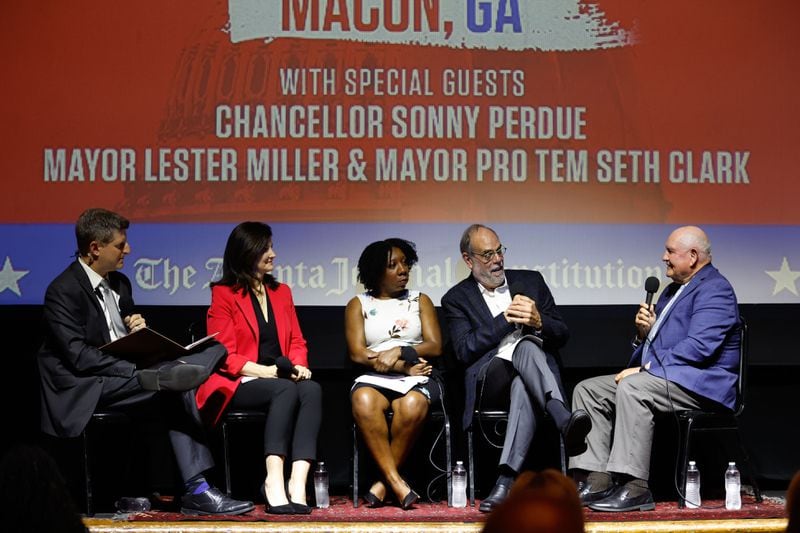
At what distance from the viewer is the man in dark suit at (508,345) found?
428 centimetres

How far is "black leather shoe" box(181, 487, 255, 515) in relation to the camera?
163 inches

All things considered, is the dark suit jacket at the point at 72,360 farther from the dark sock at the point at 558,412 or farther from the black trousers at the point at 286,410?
the dark sock at the point at 558,412

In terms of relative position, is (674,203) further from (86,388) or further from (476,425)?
(86,388)

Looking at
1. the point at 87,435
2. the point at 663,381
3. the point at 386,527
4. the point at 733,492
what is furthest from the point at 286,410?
the point at 733,492

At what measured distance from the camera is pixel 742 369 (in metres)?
4.44

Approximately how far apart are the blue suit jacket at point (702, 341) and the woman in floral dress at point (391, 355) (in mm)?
954

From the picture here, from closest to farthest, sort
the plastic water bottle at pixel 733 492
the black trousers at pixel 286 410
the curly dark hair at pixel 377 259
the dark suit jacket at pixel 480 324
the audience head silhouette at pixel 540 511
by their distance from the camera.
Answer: the audience head silhouette at pixel 540 511 → the black trousers at pixel 286 410 → the plastic water bottle at pixel 733 492 → the dark suit jacket at pixel 480 324 → the curly dark hair at pixel 377 259

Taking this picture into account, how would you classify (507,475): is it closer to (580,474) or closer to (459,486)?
(459,486)

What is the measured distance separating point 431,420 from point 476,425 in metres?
0.19

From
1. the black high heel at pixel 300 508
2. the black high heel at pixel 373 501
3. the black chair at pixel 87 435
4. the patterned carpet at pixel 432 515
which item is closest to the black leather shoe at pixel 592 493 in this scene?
the patterned carpet at pixel 432 515

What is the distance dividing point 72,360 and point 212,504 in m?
0.78

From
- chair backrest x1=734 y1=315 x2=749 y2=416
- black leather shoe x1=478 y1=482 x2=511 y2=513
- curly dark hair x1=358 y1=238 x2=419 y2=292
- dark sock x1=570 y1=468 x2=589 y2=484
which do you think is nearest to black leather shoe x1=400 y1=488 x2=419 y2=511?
black leather shoe x1=478 y1=482 x2=511 y2=513

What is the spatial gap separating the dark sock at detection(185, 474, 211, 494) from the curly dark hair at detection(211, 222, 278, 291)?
2.70ft

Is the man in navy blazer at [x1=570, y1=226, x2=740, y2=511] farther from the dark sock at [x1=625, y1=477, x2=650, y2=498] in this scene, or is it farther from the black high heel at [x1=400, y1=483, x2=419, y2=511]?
the black high heel at [x1=400, y1=483, x2=419, y2=511]
